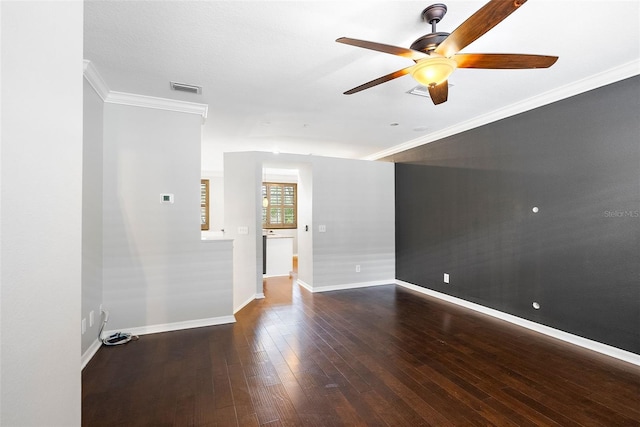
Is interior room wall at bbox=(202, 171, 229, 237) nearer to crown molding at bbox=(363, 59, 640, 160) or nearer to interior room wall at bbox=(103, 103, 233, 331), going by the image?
interior room wall at bbox=(103, 103, 233, 331)

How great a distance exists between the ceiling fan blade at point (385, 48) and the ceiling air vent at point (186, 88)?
80.1 inches

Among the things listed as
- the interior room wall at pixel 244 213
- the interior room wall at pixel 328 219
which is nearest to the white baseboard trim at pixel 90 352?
the interior room wall at pixel 328 219

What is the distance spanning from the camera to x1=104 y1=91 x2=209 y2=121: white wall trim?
3254 mm

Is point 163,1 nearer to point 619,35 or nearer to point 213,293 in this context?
point 213,293

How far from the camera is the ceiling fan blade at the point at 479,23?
1392 mm

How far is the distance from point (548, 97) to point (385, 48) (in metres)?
2.71

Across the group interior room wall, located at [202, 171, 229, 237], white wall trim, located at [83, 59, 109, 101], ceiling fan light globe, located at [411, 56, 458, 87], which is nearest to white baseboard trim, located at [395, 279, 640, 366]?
ceiling fan light globe, located at [411, 56, 458, 87]

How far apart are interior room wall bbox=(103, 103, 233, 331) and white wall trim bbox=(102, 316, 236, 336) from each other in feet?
0.04

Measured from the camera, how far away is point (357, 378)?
242cm

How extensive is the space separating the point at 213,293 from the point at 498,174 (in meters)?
4.00

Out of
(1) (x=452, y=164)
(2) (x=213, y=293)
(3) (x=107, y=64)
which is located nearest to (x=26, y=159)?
(3) (x=107, y=64)

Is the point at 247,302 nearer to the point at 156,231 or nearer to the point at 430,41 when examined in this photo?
the point at 156,231

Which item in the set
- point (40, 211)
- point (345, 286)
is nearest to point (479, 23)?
point (40, 211)

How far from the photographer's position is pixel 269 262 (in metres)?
6.59
